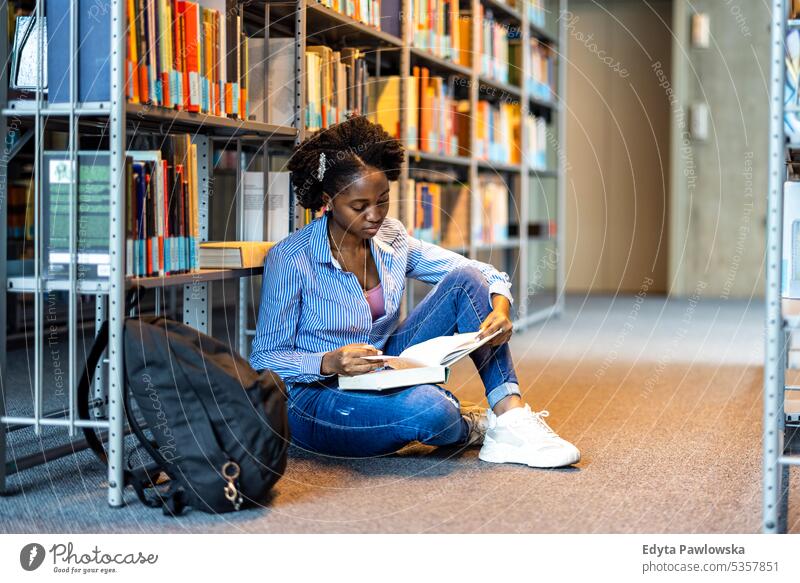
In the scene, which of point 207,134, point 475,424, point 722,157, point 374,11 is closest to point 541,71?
point 722,157

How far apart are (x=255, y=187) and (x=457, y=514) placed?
1.29 meters

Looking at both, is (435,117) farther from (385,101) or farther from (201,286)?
(201,286)

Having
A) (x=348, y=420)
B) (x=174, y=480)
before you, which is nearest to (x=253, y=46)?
(x=348, y=420)

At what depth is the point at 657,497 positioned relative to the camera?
7.55ft

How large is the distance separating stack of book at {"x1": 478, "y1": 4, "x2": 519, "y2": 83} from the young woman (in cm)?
237

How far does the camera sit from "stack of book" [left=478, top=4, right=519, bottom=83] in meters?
5.02

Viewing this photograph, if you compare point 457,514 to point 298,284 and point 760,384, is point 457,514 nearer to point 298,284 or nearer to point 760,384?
point 298,284

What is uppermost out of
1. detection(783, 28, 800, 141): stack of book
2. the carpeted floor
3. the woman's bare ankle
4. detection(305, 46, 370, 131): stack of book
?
detection(305, 46, 370, 131): stack of book

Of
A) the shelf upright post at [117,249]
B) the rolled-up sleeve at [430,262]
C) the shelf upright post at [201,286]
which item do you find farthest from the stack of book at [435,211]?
the shelf upright post at [117,249]

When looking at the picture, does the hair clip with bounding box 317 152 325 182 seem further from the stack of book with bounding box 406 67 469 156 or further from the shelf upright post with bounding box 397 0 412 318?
the stack of book with bounding box 406 67 469 156

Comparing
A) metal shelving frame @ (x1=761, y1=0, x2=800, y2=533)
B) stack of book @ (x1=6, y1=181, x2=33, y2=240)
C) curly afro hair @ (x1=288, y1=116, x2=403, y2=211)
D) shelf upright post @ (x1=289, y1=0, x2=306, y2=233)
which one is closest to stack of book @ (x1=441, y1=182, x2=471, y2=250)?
shelf upright post @ (x1=289, y1=0, x2=306, y2=233)

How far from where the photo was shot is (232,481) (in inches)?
83.0

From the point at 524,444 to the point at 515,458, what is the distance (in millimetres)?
45

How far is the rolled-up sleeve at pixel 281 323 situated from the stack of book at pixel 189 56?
1.46ft
